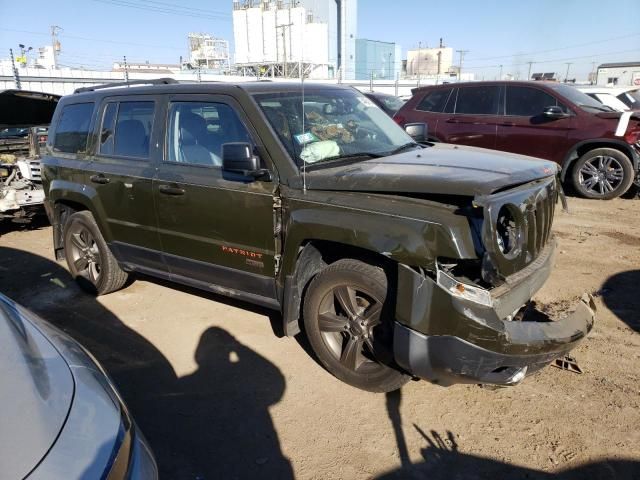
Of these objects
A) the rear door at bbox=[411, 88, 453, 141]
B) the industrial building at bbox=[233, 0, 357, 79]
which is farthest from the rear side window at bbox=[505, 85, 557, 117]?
the industrial building at bbox=[233, 0, 357, 79]

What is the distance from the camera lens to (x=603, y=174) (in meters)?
8.00

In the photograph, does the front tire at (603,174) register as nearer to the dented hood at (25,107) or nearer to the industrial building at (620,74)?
the dented hood at (25,107)

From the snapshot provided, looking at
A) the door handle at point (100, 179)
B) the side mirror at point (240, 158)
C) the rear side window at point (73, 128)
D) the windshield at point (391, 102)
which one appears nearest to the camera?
the side mirror at point (240, 158)

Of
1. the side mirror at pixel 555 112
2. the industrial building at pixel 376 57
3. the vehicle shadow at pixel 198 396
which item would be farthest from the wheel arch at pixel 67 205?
the industrial building at pixel 376 57

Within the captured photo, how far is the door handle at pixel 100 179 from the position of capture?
432 cm

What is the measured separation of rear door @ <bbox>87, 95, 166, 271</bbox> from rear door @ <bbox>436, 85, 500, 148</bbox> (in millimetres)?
6137

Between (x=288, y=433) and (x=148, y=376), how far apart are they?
125cm

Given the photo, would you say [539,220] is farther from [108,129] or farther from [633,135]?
[633,135]

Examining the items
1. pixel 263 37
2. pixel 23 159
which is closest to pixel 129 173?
pixel 23 159

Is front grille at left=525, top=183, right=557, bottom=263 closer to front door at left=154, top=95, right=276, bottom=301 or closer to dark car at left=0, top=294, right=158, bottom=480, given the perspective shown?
front door at left=154, top=95, right=276, bottom=301

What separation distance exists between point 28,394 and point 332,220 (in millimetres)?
1794

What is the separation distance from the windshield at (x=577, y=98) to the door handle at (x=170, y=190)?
23.2ft

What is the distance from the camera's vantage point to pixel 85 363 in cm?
198

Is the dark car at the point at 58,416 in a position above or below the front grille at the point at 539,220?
below
